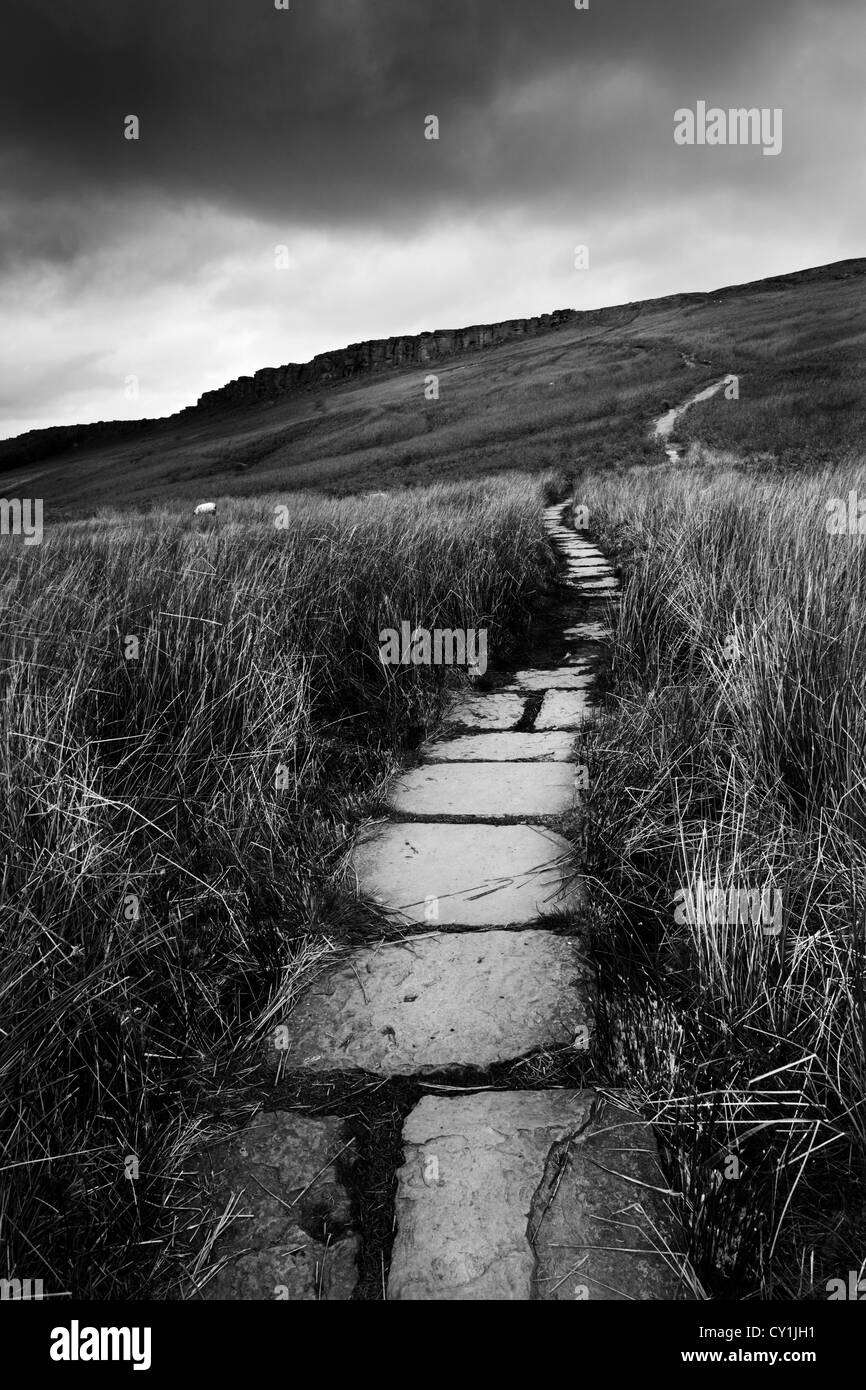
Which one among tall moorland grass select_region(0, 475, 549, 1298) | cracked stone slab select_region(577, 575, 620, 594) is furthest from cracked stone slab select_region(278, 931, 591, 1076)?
cracked stone slab select_region(577, 575, 620, 594)

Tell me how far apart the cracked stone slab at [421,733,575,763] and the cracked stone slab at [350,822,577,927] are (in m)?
0.60

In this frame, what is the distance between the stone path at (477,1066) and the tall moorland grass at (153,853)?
0.15 meters

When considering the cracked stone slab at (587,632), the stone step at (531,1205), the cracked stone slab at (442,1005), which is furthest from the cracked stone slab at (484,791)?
the cracked stone slab at (587,632)

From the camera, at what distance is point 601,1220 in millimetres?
1139

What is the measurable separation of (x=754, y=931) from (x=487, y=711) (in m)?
2.29

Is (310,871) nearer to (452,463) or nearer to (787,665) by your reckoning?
(787,665)

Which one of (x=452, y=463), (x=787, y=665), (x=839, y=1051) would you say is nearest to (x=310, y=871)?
(x=839, y=1051)

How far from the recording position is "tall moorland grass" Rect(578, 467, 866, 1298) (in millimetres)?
1078

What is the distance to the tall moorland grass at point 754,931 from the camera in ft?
3.54

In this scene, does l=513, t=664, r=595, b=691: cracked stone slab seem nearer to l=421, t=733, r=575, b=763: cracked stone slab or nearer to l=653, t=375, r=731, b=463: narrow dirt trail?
l=421, t=733, r=575, b=763: cracked stone slab

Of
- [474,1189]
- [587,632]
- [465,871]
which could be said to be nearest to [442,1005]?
[474,1189]

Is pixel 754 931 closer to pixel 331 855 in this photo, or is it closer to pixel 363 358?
pixel 331 855

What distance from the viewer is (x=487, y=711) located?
366 centimetres
